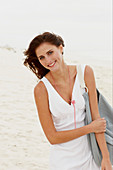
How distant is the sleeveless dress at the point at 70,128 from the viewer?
2150 mm

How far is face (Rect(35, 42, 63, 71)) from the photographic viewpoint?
86.8 inches

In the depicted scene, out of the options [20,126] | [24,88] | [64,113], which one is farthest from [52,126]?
[24,88]

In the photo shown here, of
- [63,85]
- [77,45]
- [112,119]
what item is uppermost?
[63,85]

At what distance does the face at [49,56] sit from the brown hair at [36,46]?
33 millimetres

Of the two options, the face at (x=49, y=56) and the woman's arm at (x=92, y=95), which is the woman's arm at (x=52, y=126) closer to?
the woman's arm at (x=92, y=95)

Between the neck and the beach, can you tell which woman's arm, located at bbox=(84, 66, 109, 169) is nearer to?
the neck

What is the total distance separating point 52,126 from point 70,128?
141 millimetres

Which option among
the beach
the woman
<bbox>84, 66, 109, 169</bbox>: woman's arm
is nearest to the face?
the woman

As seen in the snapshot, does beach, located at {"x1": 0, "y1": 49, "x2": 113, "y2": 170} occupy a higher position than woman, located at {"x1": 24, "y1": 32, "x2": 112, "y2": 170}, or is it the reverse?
woman, located at {"x1": 24, "y1": 32, "x2": 112, "y2": 170}

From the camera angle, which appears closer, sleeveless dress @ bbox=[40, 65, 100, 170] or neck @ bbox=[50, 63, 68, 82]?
sleeveless dress @ bbox=[40, 65, 100, 170]

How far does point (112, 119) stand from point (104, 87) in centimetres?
926

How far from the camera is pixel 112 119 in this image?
2.25 metres

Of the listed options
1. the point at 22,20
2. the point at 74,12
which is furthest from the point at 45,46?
the point at 74,12

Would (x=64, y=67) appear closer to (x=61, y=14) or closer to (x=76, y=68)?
(x=76, y=68)
